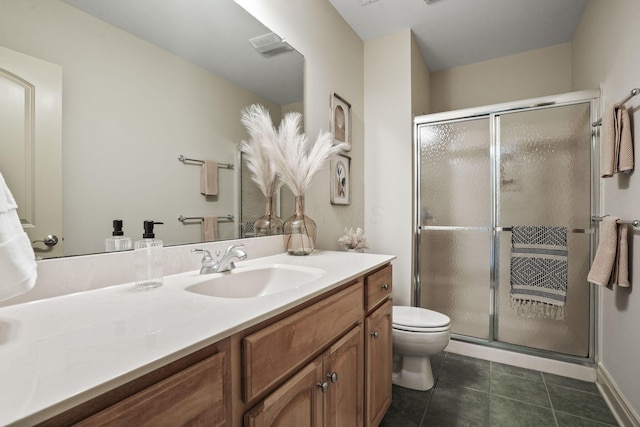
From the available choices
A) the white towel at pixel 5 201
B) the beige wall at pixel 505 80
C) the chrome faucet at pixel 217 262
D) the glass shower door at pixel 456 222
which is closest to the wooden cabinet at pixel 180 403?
the white towel at pixel 5 201

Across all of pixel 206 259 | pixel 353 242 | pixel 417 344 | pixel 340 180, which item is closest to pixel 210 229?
pixel 206 259

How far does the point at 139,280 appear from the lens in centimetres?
89

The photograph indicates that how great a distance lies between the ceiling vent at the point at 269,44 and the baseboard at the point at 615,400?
8.13 feet

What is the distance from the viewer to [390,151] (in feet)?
8.16

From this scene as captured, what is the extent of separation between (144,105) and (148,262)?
529 millimetres

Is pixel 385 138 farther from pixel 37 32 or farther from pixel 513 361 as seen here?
pixel 37 32

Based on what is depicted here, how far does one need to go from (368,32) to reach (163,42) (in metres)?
1.88

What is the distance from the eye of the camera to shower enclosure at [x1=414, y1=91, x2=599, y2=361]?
1984mm

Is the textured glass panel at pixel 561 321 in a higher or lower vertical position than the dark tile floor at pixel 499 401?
higher

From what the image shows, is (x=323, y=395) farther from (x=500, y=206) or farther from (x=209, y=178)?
(x=500, y=206)

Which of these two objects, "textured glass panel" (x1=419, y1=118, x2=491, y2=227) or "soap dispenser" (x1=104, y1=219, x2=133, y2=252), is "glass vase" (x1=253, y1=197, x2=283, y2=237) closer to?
"soap dispenser" (x1=104, y1=219, x2=133, y2=252)

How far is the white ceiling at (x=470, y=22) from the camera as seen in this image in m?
2.12

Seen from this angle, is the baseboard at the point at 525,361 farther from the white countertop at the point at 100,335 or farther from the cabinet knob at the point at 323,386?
the white countertop at the point at 100,335

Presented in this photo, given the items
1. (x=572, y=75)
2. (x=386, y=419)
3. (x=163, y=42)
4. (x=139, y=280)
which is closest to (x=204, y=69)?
(x=163, y=42)
